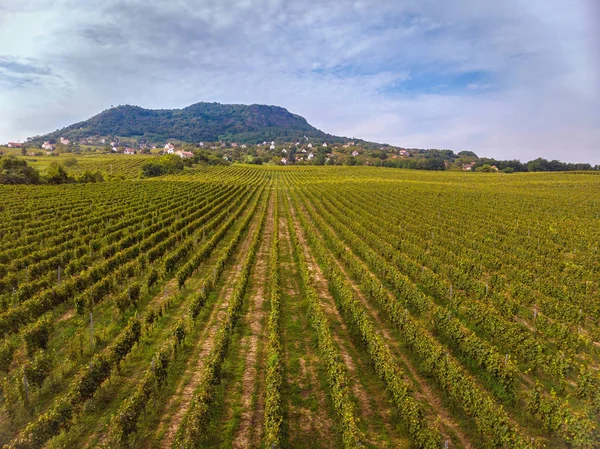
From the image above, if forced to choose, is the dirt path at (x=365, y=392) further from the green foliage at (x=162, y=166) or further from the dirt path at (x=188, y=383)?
the green foliage at (x=162, y=166)

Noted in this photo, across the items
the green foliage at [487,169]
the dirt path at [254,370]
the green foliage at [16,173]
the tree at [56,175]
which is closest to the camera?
the dirt path at [254,370]

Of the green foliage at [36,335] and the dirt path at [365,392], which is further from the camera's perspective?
the green foliage at [36,335]

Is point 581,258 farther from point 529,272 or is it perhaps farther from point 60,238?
point 60,238

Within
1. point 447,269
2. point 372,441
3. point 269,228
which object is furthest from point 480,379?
point 269,228

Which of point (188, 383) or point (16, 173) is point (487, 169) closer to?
point (16, 173)

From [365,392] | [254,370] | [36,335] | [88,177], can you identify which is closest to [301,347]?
[254,370]

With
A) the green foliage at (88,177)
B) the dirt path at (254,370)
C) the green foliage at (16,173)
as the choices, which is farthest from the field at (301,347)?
the green foliage at (88,177)

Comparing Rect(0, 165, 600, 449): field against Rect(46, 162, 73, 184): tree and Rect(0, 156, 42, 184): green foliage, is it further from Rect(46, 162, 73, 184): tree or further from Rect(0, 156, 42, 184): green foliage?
Rect(46, 162, 73, 184): tree
